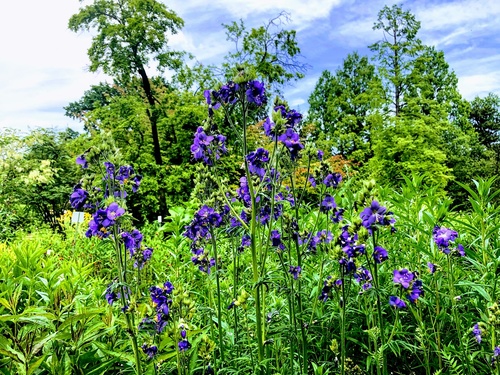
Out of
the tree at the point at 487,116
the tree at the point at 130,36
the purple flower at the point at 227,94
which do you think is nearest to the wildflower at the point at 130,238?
the purple flower at the point at 227,94

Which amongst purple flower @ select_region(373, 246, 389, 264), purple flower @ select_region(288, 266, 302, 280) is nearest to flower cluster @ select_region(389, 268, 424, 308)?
purple flower @ select_region(373, 246, 389, 264)

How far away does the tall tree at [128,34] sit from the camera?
17.5m

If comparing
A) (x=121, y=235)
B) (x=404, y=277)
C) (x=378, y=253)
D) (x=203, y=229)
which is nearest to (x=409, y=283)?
(x=404, y=277)

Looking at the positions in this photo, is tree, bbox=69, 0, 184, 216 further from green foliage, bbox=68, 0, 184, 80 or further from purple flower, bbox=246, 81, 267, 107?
purple flower, bbox=246, 81, 267, 107

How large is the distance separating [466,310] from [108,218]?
9.94ft

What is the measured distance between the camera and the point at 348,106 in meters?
25.6

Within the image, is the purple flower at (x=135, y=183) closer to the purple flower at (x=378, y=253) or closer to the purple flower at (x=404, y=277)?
the purple flower at (x=378, y=253)

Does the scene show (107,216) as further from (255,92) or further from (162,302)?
(255,92)

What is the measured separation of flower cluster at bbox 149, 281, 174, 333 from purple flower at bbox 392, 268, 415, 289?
1.18 metres

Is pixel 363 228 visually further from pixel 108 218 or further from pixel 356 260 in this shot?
pixel 108 218

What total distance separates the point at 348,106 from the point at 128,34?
46.8 ft

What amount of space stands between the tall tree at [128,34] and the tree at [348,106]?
1098 centimetres

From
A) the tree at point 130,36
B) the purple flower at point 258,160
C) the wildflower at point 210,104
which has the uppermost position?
the tree at point 130,36

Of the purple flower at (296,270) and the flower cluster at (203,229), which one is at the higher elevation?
the flower cluster at (203,229)
